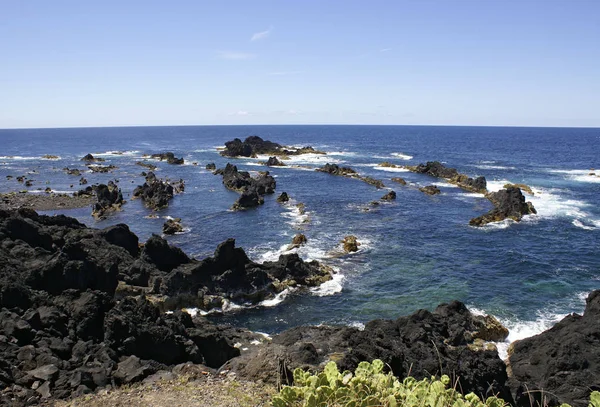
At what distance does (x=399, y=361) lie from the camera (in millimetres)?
18922

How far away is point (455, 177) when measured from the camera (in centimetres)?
8350

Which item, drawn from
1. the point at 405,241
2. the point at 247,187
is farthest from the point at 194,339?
the point at 247,187

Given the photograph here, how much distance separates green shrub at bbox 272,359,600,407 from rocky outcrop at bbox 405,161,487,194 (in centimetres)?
6646

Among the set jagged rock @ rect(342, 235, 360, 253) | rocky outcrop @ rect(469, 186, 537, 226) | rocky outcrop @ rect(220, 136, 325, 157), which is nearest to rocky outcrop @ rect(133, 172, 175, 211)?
jagged rock @ rect(342, 235, 360, 253)

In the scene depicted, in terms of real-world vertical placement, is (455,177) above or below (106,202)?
above

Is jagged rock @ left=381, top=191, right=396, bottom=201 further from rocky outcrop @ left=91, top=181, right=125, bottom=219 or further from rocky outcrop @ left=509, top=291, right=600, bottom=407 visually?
rocky outcrop @ left=509, top=291, right=600, bottom=407

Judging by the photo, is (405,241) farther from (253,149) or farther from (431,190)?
(253,149)

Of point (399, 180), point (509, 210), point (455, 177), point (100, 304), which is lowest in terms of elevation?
point (100, 304)

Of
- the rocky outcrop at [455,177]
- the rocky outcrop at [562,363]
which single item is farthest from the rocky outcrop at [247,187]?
the rocky outcrop at [562,363]

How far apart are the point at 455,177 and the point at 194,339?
72.1 metres

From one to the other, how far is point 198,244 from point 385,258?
62.9 ft

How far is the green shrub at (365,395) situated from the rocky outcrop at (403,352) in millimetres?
3067

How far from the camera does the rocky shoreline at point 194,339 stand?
1631cm

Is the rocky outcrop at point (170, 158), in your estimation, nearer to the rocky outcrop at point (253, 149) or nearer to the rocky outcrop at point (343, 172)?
the rocky outcrop at point (253, 149)
